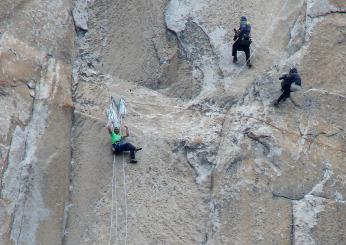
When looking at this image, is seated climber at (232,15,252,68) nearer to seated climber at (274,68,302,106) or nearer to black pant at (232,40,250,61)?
black pant at (232,40,250,61)

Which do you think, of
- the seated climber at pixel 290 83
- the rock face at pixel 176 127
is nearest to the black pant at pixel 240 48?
the rock face at pixel 176 127

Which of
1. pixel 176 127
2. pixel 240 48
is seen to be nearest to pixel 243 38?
pixel 240 48

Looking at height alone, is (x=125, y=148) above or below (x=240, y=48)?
below

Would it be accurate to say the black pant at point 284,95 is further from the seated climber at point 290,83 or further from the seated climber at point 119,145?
the seated climber at point 119,145

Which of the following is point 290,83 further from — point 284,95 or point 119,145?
point 119,145

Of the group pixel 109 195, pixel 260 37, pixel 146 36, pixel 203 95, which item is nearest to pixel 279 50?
pixel 260 37

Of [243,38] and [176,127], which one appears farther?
[243,38]

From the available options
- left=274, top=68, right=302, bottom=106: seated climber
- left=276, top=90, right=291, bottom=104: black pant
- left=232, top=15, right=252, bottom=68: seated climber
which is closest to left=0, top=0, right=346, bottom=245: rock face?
left=276, top=90, right=291, bottom=104: black pant
